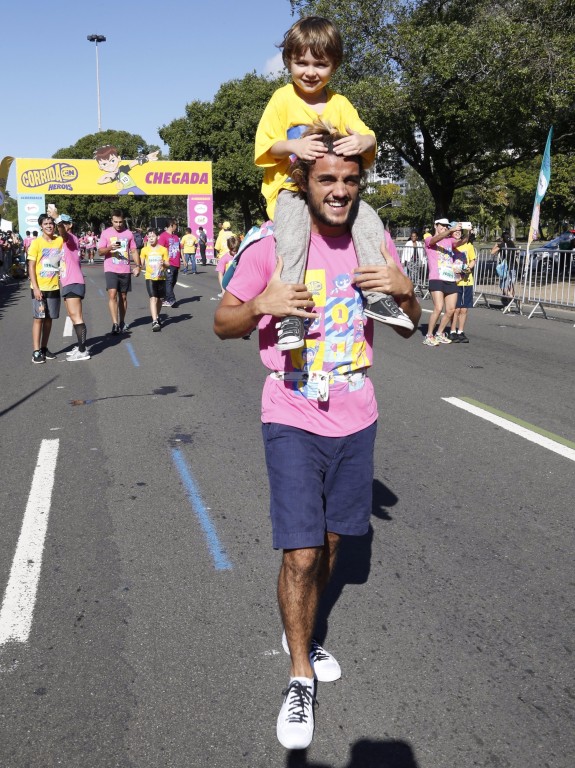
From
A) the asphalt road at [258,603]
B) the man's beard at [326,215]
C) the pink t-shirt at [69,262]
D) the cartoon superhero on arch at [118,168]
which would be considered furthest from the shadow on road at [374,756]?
the cartoon superhero on arch at [118,168]

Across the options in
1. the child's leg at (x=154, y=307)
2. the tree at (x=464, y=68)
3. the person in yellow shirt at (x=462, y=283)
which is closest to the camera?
the person in yellow shirt at (x=462, y=283)

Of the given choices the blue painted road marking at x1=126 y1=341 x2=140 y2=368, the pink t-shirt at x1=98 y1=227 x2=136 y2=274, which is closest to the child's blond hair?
the blue painted road marking at x1=126 y1=341 x2=140 y2=368

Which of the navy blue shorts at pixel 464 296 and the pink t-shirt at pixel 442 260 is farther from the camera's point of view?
the navy blue shorts at pixel 464 296

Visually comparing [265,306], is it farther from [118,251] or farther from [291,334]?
[118,251]

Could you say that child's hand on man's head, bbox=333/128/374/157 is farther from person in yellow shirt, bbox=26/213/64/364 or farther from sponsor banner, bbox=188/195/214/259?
sponsor banner, bbox=188/195/214/259

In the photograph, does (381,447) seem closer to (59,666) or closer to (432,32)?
(59,666)

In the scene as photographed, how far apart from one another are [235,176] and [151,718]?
55.6 meters

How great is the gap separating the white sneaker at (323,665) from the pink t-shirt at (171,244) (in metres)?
14.3

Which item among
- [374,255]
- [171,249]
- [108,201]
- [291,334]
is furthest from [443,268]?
[108,201]

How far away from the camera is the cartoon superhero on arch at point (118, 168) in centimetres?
→ 4200

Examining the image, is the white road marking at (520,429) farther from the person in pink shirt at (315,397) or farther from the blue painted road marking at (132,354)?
the blue painted road marking at (132,354)

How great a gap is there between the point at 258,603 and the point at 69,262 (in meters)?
8.05

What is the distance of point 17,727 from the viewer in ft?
9.16

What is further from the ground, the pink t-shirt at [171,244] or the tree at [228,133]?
the tree at [228,133]
